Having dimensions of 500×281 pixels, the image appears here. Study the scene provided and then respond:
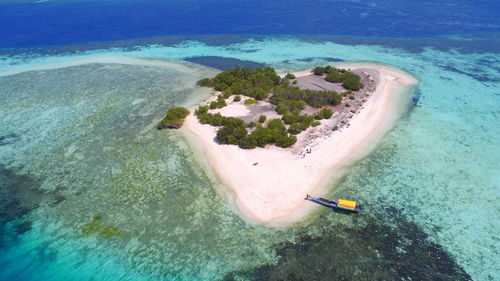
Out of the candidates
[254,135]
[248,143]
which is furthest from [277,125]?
[248,143]

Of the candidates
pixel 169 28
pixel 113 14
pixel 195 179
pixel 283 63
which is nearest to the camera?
pixel 195 179

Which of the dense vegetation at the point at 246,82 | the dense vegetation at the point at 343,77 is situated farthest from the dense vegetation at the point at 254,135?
the dense vegetation at the point at 343,77

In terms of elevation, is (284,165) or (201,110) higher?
(201,110)

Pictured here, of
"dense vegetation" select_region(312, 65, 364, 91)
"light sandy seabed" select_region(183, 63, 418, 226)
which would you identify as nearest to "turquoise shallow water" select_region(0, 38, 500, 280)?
"light sandy seabed" select_region(183, 63, 418, 226)

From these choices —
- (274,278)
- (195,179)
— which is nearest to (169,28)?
(195,179)

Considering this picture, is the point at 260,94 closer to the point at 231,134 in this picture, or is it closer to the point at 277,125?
the point at 277,125

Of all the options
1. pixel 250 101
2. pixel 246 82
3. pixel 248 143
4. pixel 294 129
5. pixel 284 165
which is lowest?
pixel 284 165

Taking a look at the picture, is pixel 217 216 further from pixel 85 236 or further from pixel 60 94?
pixel 60 94
